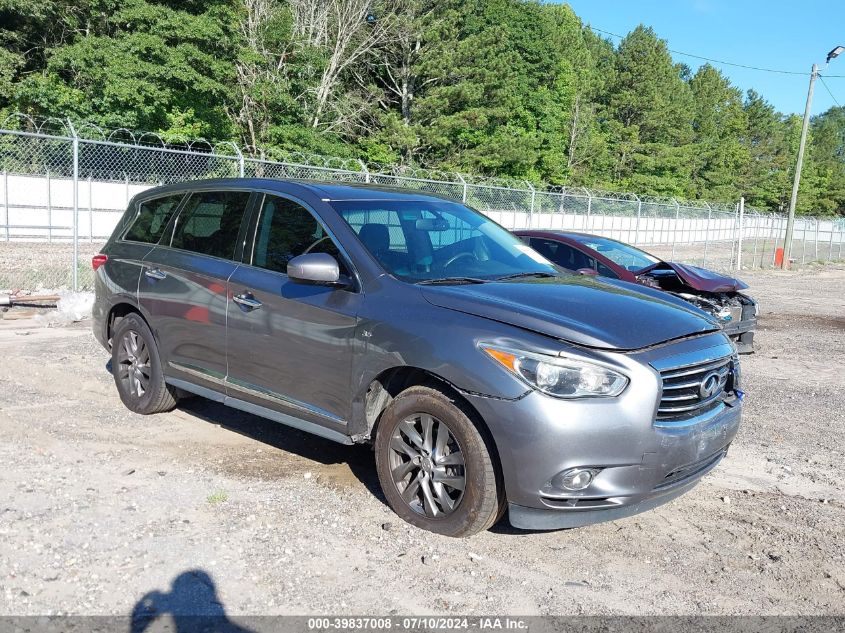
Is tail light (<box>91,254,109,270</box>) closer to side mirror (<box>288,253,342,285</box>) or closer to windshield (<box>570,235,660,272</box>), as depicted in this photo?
side mirror (<box>288,253,342,285</box>)

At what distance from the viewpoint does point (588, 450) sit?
3.55 metres

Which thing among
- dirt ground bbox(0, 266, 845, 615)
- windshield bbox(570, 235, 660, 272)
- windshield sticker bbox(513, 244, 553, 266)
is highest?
windshield sticker bbox(513, 244, 553, 266)

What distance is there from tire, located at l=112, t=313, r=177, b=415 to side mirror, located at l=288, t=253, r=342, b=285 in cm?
195

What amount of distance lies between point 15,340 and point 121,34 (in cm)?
2290

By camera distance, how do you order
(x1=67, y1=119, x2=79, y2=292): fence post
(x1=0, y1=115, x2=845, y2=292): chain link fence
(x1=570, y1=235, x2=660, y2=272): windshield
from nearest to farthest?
(x1=570, y1=235, x2=660, y2=272): windshield
(x1=67, y1=119, x2=79, y2=292): fence post
(x1=0, y1=115, x2=845, y2=292): chain link fence

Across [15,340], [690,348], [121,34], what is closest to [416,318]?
[690,348]

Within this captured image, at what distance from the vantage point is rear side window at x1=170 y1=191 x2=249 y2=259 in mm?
5266

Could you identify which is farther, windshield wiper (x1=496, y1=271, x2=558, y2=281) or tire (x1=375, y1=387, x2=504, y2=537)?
windshield wiper (x1=496, y1=271, x2=558, y2=281)

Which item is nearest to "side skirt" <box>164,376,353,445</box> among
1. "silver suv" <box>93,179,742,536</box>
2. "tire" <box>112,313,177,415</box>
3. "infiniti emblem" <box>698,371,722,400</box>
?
"silver suv" <box>93,179,742,536</box>

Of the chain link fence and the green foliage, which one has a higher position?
the green foliage

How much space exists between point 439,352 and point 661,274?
258 inches

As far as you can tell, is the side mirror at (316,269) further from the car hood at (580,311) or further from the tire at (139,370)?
the tire at (139,370)

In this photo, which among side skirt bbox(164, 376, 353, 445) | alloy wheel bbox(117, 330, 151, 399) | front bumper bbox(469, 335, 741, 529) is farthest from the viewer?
alloy wheel bbox(117, 330, 151, 399)

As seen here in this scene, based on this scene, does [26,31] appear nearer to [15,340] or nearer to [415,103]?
[415,103]
